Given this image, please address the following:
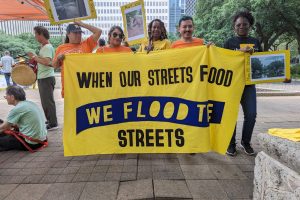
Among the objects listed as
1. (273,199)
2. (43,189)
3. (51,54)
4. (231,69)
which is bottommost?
(43,189)

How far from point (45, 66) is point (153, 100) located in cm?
262

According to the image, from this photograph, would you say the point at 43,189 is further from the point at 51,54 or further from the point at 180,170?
the point at 51,54

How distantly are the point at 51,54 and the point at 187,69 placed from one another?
2.82 m

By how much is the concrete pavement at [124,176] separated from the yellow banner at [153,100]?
0.22 meters

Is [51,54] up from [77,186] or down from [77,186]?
up

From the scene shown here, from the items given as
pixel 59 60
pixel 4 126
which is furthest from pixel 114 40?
pixel 4 126

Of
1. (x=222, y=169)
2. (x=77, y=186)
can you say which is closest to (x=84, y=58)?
(x=77, y=186)

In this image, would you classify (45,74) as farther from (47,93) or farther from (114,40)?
(114,40)

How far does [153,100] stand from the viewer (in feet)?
12.5

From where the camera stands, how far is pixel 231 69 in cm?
373

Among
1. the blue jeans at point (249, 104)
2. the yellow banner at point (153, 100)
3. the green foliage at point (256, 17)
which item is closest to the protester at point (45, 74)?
the yellow banner at point (153, 100)

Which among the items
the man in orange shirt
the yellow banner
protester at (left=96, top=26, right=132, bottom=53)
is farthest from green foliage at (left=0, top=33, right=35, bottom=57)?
the man in orange shirt

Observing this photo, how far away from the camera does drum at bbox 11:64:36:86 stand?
Answer: 508 centimetres

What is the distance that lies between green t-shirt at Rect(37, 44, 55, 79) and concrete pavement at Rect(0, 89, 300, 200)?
155 cm
